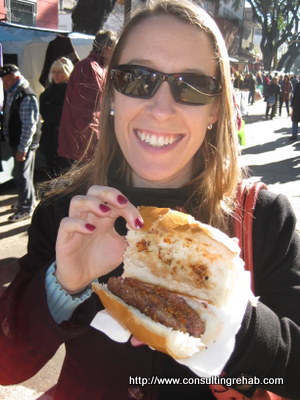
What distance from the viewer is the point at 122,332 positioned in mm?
1468

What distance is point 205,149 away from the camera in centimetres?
194

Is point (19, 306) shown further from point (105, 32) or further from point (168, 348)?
point (105, 32)

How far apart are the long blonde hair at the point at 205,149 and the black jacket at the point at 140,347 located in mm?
137

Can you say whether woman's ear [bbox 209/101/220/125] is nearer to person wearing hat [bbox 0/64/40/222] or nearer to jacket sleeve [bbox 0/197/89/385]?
jacket sleeve [bbox 0/197/89/385]

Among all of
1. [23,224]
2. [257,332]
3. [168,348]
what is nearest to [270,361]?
[257,332]

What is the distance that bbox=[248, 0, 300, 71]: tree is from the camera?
48.5 meters

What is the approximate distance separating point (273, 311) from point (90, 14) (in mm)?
11225

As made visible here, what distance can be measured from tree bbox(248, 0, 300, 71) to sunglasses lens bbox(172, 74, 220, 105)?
52321 mm

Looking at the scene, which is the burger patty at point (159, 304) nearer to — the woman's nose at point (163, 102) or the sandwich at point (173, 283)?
the sandwich at point (173, 283)

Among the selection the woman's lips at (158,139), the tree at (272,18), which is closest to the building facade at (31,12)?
the woman's lips at (158,139)

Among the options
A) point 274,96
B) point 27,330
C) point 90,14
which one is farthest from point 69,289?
point 274,96

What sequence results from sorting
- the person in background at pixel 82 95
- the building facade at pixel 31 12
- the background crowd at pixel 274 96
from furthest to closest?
1. the building facade at pixel 31 12
2. the background crowd at pixel 274 96
3. the person in background at pixel 82 95

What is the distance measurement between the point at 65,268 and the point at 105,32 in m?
4.55

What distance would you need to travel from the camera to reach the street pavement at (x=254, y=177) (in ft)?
10.0
